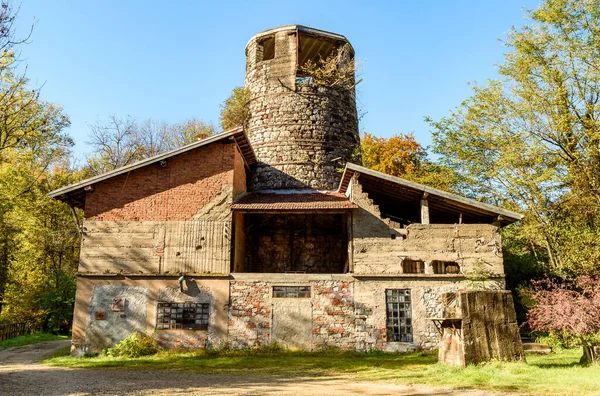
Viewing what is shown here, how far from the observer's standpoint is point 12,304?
24938mm

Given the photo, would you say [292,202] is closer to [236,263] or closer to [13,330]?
[236,263]

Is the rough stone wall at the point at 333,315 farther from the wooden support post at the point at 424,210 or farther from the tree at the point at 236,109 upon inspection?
the tree at the point at 236,109

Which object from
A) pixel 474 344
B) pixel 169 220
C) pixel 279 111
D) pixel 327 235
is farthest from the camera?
pixel 279 111

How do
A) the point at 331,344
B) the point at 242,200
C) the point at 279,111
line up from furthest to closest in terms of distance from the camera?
the point at 279,111 → the point at 242,200 → the point at 331,344

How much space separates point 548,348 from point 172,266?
43.7 ft

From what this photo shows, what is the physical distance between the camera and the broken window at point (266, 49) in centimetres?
2417

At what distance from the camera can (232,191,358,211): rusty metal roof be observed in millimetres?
16516

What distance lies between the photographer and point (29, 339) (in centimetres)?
2156

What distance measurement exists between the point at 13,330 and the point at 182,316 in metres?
12.6

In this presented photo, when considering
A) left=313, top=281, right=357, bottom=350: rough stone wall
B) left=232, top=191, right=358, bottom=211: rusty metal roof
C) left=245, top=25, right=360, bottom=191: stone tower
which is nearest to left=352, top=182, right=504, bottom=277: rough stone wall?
left=313, top=281, right=357, bottom=350: rough stone wall

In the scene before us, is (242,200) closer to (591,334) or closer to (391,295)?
(391,295)

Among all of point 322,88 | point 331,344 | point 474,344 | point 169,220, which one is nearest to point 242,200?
point 169,220

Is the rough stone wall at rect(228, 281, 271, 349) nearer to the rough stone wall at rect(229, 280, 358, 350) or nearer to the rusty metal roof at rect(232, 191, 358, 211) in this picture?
the rough stone wall at rect(229, 280, 358, 350)

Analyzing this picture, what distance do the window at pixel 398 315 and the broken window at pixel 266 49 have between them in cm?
1421
